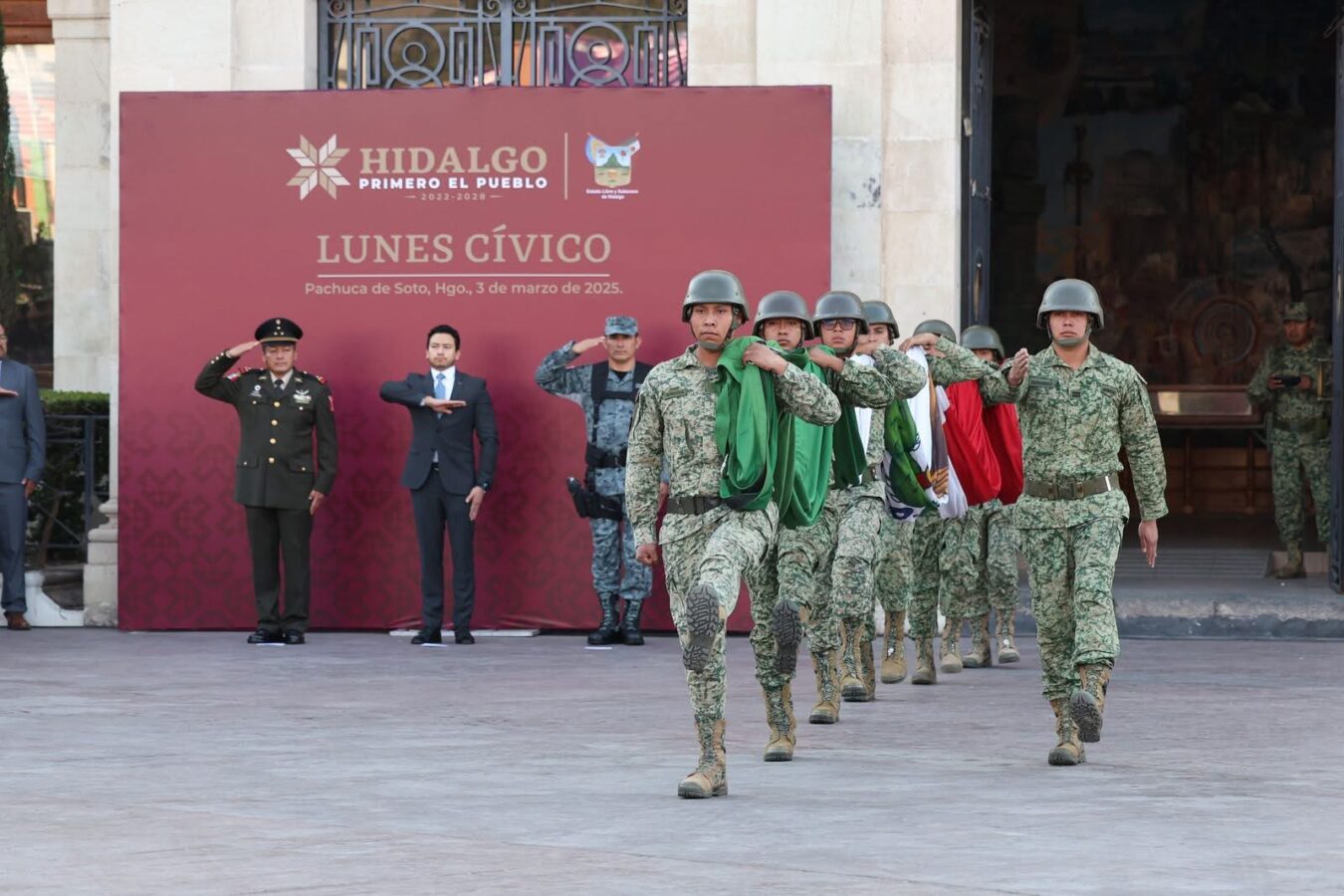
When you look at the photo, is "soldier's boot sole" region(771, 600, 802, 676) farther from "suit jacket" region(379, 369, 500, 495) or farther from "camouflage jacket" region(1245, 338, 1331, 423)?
"camouflage jacket" region(1245, 338, 1331, 423)

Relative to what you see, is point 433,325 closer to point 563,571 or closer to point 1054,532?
point 563,571

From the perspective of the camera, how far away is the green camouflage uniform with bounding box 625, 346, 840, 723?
8.55 metres

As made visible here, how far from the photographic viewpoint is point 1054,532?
30.6 ft

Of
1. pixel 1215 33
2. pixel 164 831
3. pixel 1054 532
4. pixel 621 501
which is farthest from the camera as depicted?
pixel 1215 33

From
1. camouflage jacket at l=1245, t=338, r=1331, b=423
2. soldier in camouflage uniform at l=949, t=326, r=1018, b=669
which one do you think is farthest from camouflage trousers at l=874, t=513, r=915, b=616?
camouflage jacket at l=1245, t=338, r=1331, b=423

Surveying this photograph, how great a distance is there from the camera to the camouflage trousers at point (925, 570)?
42.1 feet

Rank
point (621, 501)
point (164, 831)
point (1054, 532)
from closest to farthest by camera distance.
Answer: point (164, 831)
point (1054, 532)
point (621, 501)

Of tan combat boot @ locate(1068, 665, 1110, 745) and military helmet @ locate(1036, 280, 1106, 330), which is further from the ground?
military helmet @ locate(1036, 280, 1106, 330)

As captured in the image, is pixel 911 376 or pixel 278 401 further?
Answer: pixel 278 401

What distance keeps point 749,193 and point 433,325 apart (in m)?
2.21

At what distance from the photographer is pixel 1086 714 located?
8.92m

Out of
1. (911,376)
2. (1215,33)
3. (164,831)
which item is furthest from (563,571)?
(1215,33)

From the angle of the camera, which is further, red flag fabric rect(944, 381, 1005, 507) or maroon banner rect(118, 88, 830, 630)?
maroon banner rect(118, 88, 830, 630)

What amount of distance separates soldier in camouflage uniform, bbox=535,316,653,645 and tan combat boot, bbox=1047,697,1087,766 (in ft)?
18.4
